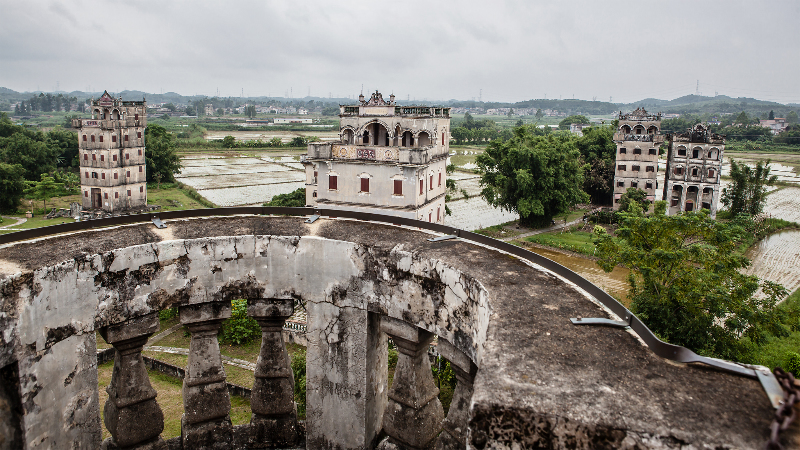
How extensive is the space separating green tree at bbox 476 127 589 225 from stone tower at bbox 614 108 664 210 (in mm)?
5079

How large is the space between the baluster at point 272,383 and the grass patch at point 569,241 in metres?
33.4

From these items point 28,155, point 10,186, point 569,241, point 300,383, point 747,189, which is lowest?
point 569,241

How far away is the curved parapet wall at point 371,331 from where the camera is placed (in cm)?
530

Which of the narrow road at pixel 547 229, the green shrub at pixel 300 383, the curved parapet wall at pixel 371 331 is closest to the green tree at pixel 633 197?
the narrow road at pixel 547 229

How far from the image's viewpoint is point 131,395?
9.70 metres

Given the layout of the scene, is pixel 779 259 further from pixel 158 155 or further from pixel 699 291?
pixel 158 155

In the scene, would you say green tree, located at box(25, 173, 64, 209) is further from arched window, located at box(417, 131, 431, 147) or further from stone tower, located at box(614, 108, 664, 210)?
stone tower, located at box(614, 108, 664, 210)

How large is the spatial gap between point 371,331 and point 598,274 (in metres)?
29.0

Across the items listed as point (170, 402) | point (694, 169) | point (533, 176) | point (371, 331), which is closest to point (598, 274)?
point (533, 176)

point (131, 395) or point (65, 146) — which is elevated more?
point (65, 146)

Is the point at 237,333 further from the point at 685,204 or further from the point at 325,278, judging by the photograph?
the point at 685,204

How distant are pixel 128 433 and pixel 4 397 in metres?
2.12

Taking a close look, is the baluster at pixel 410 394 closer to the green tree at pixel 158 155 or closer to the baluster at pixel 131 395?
the baluster at pixel 131 395

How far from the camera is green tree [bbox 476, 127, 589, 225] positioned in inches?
1833
